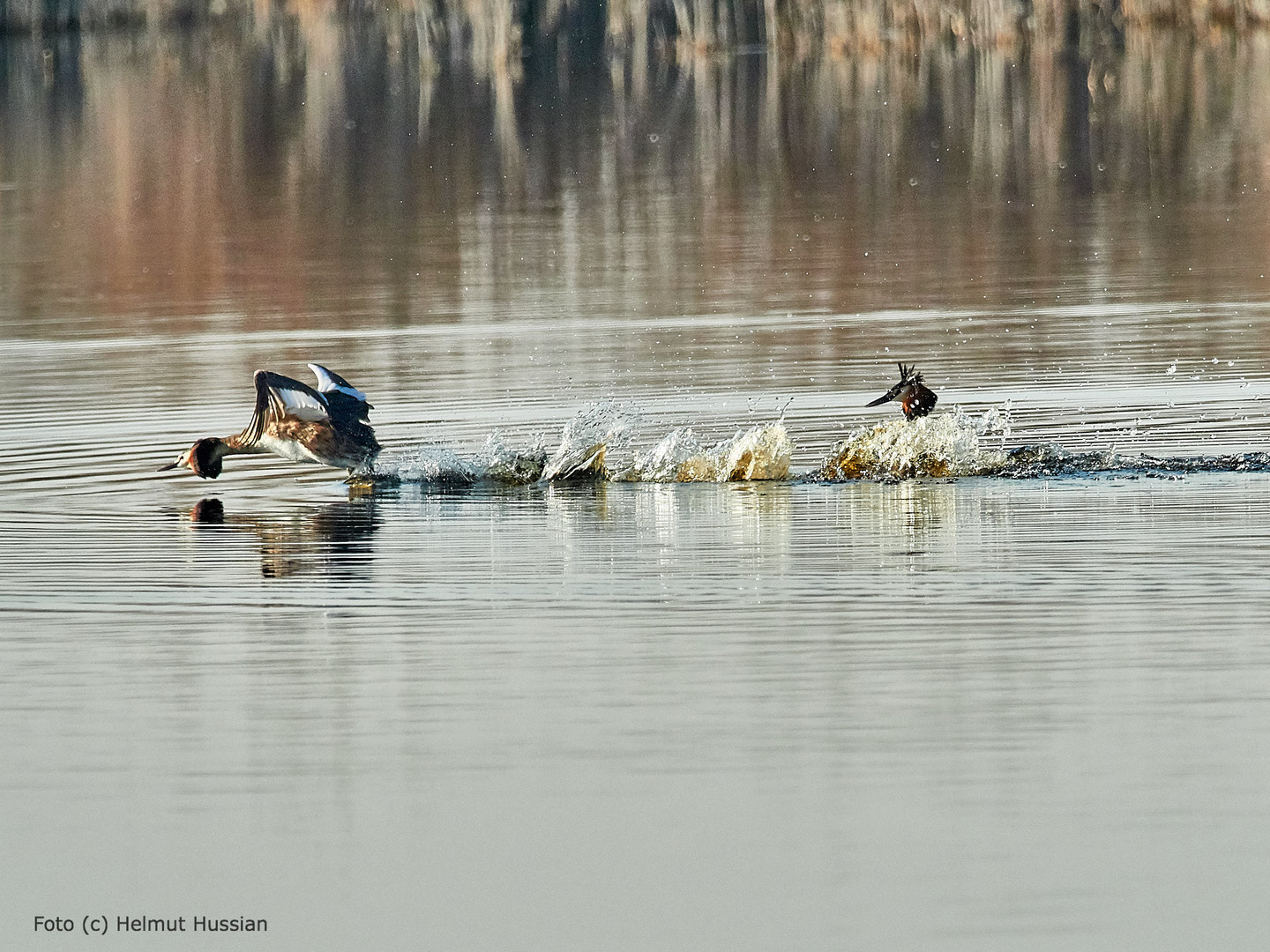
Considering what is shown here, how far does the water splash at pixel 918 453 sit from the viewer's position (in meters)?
12.8

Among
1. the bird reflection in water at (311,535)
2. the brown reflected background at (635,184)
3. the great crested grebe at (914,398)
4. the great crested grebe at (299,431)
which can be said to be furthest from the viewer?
the brown reflected background at (635,184)

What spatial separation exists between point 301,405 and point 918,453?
308cm

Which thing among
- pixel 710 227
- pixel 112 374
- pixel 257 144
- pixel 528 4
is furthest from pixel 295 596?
pixel 528 4

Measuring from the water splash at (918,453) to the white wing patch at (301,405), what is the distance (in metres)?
2.50

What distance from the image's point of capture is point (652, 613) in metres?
9.59

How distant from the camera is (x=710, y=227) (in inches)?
1073

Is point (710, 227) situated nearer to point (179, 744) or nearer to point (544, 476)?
point (544, 476)

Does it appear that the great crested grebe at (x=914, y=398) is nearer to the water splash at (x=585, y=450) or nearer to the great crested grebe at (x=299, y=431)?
the water splash at (x=585, y=450)

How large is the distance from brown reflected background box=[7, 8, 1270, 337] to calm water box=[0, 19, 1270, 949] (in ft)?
0.64

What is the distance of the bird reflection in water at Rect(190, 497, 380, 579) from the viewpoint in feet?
35.6

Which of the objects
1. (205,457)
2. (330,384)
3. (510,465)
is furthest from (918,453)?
(205,457)

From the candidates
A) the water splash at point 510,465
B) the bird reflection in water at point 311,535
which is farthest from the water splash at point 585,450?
the bird reflection in water at point 311,535

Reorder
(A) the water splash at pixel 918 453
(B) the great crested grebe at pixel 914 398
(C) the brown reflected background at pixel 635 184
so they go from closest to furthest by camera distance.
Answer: (B) the great crested grebe at pixel 914 398 → (A) the water splash at pixel 918 453 → (C) the brown reflected background at pixel 635 184

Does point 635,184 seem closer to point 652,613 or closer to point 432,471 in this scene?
point 432,471
